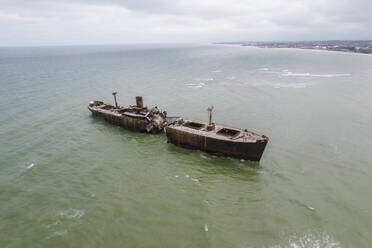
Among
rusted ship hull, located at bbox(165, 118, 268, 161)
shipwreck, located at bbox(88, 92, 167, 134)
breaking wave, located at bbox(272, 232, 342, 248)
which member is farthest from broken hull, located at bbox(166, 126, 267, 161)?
breaking wave, located at bbox(272, 232, 342, 248)

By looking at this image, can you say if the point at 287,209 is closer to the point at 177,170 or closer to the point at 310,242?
the point at 310,242

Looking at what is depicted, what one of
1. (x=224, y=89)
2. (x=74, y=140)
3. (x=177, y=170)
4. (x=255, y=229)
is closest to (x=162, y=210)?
(x=177, y=170)

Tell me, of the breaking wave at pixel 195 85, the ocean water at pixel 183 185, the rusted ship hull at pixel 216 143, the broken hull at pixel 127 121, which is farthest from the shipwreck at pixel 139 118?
the breaking wave at pixel 195 85

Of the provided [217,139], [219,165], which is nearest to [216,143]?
[217,139]

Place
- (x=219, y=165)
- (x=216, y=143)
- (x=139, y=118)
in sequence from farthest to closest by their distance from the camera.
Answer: (x=139, y=118) < (x=216, y=143) < (x=219, y=165)

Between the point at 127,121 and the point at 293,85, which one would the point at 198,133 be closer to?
the point at 127,121

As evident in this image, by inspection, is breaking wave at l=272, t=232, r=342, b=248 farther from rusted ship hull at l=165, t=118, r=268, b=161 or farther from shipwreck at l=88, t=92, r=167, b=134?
shipwreck at l=88, t=92, r=167, b=134
